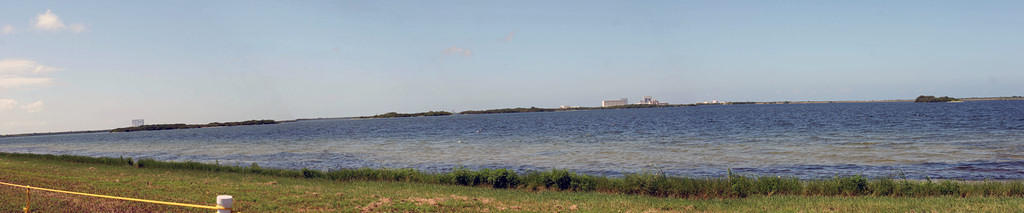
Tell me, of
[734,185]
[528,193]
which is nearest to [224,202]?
[528,193]

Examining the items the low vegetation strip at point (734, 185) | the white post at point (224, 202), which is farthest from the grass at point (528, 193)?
the white post at point (224, 202)

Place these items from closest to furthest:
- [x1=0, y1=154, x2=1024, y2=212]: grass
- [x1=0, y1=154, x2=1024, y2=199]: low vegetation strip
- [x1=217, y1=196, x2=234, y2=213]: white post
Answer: [x1=217, y1=196, x2=234, y2=213]: white post < [x1=0, y1=154, x2=1024, y2=212]: grass < [x1=0, y1=154, x2=1024, y2=199]: low vegetation strip

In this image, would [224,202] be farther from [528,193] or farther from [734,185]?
[734,185]

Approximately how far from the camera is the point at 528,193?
18109 mm

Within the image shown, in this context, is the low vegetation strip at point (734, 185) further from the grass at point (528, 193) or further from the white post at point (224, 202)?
the white post at point (224, 202)

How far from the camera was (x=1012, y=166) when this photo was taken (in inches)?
1006

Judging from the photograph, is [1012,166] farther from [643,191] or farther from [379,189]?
[379,189]

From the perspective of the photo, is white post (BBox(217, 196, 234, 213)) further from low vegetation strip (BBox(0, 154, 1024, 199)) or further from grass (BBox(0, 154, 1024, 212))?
low vegetation strip (BBox(0, 154, 1024, 199))

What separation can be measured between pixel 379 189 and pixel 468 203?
5.52m

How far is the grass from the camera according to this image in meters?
14.1

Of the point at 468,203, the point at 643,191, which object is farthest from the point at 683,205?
the point at 468,203

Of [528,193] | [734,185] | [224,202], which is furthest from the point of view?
[528,193]

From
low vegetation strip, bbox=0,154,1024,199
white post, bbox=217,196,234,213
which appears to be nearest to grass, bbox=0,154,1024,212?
low vegetation strip, bbox=0,154,1024,199

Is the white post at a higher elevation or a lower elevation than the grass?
higher
